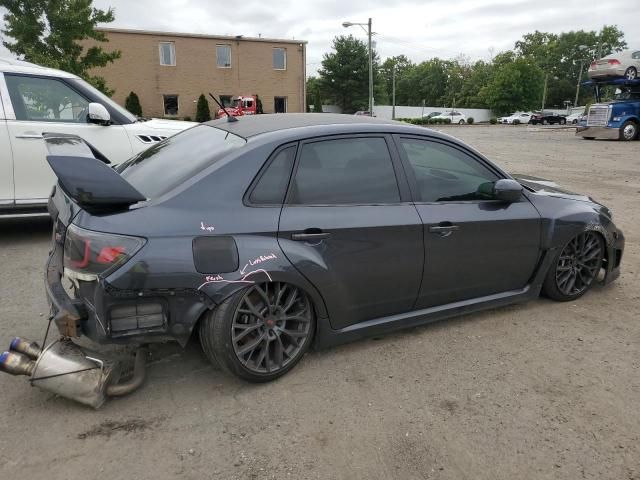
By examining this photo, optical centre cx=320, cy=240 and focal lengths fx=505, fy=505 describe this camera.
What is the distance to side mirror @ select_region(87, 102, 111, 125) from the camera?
18.6ft

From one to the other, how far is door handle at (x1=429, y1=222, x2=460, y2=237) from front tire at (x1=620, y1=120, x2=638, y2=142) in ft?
77.7

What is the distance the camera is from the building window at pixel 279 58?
3919 centimetres

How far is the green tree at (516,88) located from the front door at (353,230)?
72.3 meters

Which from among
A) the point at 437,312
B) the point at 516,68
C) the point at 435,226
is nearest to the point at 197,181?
the point at 435,226

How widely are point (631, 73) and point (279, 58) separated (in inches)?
983

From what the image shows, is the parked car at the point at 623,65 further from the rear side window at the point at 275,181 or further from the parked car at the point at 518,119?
the parked car at the point at 518,119

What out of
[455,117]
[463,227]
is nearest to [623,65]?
[463,227]

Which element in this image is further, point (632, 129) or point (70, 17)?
point (632, 129)

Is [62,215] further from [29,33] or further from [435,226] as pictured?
[29,33]

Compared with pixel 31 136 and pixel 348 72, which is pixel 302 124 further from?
pixel 348 72

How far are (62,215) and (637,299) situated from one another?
458 centimetres

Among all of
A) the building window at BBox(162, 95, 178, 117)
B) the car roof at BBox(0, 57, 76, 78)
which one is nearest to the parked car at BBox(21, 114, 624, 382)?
the car roof at BBox(0, 57, 76, 78)

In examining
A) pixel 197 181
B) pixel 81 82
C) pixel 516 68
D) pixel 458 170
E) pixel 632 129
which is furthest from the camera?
pixel 516 68

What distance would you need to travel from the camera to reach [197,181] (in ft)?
9.29
